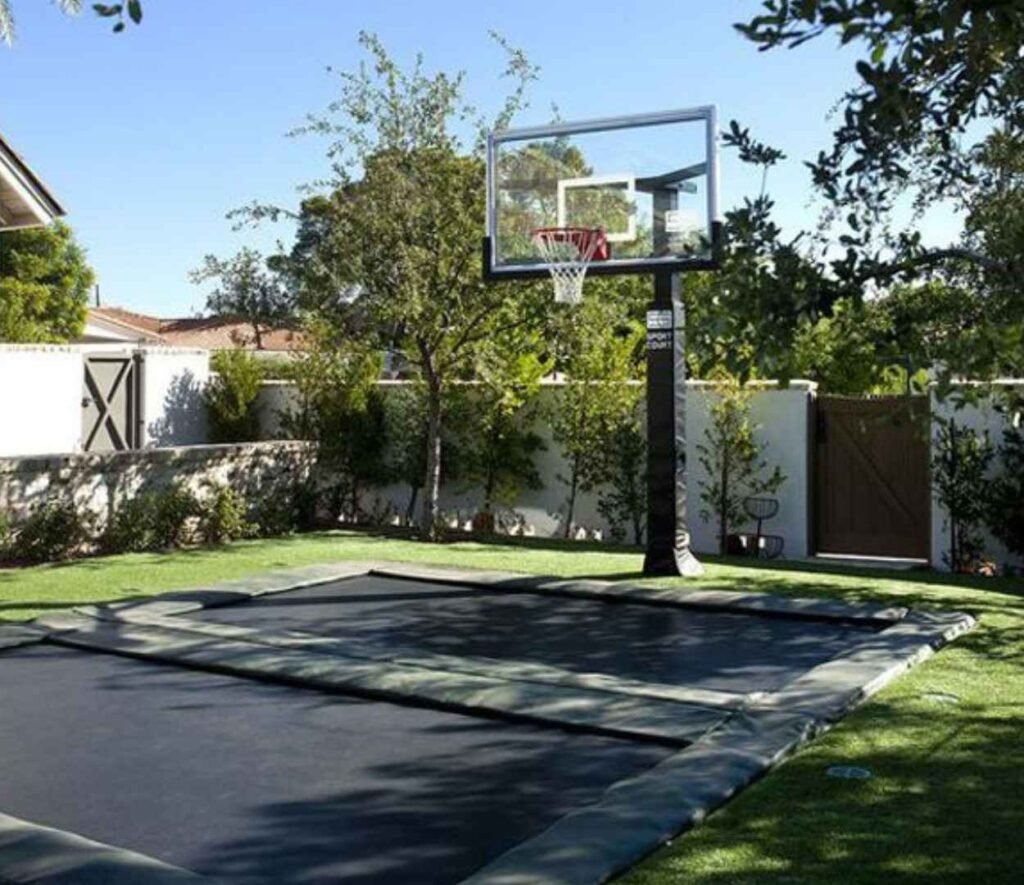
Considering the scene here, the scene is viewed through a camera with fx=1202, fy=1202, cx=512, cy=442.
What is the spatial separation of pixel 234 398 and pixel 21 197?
15.8ft

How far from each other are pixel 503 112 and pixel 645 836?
11.1 metres

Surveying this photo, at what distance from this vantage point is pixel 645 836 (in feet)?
14.5

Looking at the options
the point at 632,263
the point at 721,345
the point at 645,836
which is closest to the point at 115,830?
the point at 645,836

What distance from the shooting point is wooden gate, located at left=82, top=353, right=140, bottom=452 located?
17234 millimetres

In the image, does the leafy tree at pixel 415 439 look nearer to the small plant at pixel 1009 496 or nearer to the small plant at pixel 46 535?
the small plant at pixel 46 535

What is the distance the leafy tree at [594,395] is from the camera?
14.8 meters

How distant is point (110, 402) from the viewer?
17359 mm

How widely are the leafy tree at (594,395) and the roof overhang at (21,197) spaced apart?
6.17m

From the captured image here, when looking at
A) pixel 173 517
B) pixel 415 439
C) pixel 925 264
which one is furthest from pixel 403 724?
pixel 415 439

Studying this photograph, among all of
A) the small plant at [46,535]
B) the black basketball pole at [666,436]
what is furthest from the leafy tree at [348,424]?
the black basketball pole at [666,436]

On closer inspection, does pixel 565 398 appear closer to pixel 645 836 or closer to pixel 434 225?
pixel 434 225

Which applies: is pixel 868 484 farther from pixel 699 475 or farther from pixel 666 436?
pixel 666 436

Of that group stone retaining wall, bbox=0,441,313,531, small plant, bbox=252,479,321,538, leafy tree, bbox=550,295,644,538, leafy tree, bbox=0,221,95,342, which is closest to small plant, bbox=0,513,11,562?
stone retaining wall, bbox=0,441,313,531

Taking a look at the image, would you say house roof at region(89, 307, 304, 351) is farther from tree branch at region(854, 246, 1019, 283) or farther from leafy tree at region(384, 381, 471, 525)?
tree branch at region(854, 246, 1019, 283)
